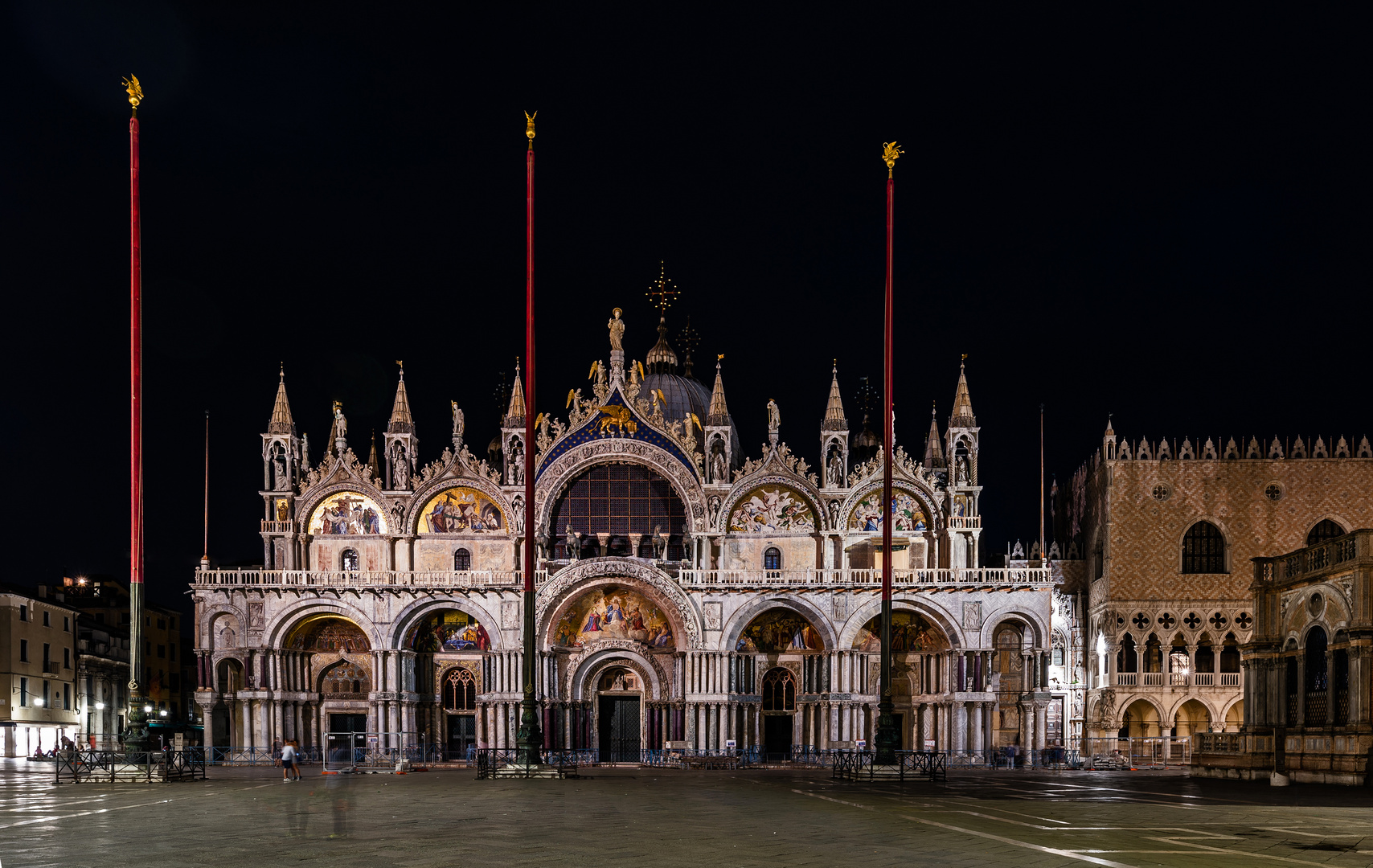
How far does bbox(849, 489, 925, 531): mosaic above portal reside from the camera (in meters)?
64.4

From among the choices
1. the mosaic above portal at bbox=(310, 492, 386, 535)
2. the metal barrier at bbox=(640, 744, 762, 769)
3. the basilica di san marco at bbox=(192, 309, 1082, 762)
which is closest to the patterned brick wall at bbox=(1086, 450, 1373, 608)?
the basilica di san marco at bbox=(192, 309, 1082, 762)

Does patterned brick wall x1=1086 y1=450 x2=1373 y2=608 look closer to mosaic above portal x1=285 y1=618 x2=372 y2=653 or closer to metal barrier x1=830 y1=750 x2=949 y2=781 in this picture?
metal barrier x1=830 y1=750 x2=949 y2=781

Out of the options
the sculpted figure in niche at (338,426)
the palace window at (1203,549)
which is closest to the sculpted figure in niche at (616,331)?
the sculpted figure in niche at (338,426)

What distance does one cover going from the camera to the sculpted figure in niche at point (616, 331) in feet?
218

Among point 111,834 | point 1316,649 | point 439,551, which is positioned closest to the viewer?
point 111,834

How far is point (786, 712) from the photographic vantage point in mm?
63938

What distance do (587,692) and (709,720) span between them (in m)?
5.98

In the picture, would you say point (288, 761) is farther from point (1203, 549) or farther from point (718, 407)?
point (1203, 549)

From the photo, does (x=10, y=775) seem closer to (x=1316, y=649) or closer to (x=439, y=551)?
(x=439, y=551)

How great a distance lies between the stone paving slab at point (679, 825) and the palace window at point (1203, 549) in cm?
2957

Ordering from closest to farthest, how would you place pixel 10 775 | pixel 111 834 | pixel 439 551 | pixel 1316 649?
pixel 111 834 → pixel 1316 649 → pixel 10 775 → pixel 439 551

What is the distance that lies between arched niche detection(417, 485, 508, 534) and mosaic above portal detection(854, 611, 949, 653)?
53.3ft

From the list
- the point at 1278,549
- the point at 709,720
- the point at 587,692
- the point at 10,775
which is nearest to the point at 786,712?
the point at 709,720

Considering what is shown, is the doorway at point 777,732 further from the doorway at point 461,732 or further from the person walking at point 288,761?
the person walking at point 288,761
